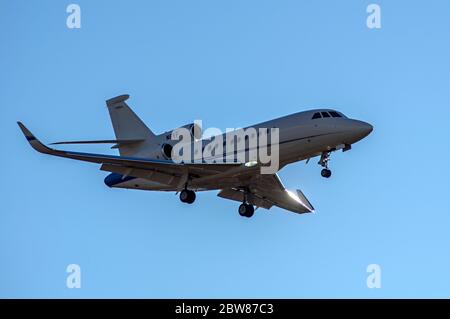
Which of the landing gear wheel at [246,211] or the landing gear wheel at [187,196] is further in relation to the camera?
the landing gear wheel at [246,211]

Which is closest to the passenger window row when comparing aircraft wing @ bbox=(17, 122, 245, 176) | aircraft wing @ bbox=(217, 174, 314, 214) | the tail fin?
aircraft wing @ bbox=(17, 122, 245, 176)

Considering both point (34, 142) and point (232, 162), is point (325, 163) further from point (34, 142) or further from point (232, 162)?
point (34, 142)

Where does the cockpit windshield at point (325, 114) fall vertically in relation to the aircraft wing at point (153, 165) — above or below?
above

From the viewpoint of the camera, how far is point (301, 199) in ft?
119

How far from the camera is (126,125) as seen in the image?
124ft

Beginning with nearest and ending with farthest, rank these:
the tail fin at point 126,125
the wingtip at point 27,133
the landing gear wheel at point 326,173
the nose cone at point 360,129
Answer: the wingtip at point 27,133, the landing gear wheel at point 326,173, the nose cone at point 360,129, the tail fin at point 126,125

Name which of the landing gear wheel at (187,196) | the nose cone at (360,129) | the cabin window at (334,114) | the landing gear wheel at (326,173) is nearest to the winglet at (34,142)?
the landing gear wheel at (187,196)

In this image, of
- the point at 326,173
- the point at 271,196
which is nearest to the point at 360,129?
the point at 326,173

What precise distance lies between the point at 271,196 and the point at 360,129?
6.15 meters

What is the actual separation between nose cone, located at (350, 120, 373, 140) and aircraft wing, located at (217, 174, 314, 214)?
448 cm

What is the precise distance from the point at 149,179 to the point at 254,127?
14.1 ft

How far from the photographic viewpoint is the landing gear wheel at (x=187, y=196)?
32531mm

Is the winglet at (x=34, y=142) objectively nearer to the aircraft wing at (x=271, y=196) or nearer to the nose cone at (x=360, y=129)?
the aircraft wing at (x=271, y=196)
